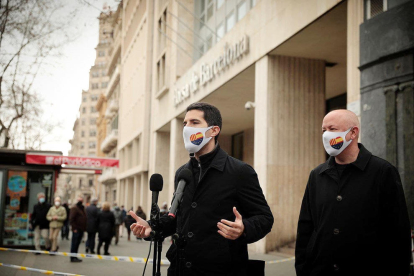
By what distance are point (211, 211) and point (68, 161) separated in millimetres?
15521

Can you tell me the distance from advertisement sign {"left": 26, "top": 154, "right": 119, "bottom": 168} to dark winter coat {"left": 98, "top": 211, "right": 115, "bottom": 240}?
237 cm

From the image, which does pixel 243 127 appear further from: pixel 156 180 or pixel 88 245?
pixel 156 180

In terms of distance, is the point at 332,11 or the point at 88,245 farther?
the point at 88,245

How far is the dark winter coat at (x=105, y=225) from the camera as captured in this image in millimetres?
15953

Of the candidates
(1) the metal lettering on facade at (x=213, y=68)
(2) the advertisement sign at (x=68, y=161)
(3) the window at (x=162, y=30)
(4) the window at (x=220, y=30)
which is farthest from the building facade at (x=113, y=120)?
(2) the advertisement sign at (x=68, y=161)

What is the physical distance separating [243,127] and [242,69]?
1305 centimetres

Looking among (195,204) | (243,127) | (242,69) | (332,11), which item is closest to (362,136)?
(332,11)

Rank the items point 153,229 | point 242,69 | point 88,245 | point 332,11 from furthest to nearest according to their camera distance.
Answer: point 242,69, point 88,245, point 332,11, point 153,229

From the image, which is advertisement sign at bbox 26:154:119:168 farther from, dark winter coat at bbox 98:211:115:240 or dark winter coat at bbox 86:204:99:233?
dark winter coat at bbox 98:211:115:240

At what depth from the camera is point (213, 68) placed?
2134cm

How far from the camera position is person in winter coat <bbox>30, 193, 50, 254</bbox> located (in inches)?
615

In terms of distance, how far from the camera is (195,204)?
3242 millimetres

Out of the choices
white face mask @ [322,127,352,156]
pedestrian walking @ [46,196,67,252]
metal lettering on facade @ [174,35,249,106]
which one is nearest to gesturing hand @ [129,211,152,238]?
white face mask @ [322,127,352,156]

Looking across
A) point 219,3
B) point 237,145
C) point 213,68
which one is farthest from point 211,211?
point 237,145
